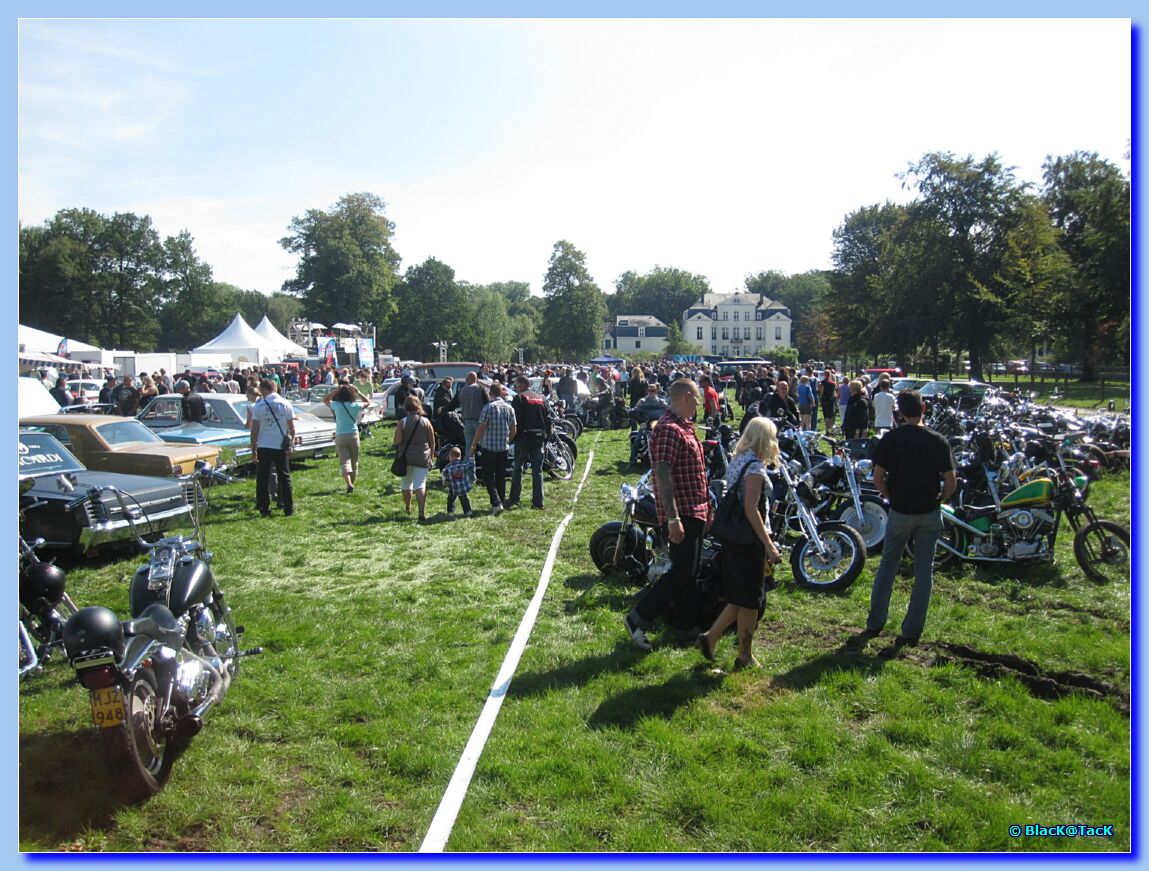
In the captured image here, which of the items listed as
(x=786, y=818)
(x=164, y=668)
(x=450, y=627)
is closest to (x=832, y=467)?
(x=450, y=627)

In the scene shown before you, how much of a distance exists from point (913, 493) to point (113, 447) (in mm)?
10349

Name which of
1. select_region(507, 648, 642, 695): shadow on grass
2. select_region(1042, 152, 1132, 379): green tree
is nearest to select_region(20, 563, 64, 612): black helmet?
select_region(507, 648, 642, 695): shadow on grass

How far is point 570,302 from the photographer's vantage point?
81250 millimetres

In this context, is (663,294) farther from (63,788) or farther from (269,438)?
(63,788)

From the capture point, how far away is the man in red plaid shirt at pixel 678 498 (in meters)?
5.36

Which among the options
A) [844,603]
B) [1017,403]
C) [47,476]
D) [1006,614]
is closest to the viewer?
[1006,614]

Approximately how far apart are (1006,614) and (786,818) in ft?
11.8

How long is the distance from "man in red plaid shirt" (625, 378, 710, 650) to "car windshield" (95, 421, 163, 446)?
897cm

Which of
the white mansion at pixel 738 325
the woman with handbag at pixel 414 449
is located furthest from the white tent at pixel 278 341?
the white mansion at pixel 738 325

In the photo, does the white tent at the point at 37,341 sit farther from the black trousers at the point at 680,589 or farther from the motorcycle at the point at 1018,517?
the motorcycle at the point at 1018,517

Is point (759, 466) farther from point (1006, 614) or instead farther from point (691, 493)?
point (1006, 614)

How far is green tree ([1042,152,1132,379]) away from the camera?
10.7 ft

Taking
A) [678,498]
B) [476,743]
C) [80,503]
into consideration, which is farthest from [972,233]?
[80,503]

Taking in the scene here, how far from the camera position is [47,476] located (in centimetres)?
804
